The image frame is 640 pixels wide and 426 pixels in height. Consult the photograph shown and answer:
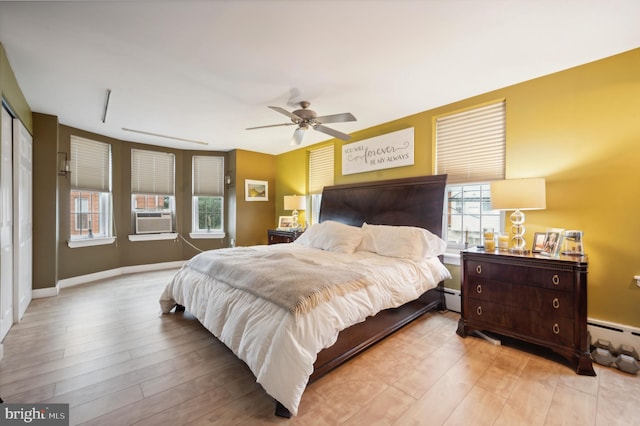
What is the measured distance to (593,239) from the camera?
2389 millimetres

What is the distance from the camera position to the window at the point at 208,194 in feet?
19.0

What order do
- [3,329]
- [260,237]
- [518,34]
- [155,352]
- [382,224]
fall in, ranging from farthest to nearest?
1. [260,237]
2. [382,224]
3. [3,329]
4. [155,352]
5. [518,34]

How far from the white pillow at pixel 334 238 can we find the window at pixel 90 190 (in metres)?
3.86

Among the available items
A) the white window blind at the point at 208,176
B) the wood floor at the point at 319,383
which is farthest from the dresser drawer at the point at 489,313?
the white window blind at the point at 208,176

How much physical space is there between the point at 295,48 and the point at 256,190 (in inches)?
158

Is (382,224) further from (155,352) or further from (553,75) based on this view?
(155,352)

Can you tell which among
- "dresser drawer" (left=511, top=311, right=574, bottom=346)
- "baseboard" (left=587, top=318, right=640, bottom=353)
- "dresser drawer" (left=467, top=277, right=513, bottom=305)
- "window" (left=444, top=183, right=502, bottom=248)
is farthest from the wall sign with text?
"baseboard" (left=587, top=318, right=640, bottom=353)

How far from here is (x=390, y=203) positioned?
3.75 metres

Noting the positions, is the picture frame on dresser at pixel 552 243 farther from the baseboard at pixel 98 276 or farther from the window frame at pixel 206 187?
the baseboard at pixel 98 276

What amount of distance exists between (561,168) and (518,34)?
136 cm

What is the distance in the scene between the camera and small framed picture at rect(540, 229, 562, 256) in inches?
90.7

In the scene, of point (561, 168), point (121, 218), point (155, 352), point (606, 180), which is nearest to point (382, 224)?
point (561, 168)

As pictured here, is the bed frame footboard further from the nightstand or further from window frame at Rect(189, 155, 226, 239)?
window frame at Rect(189, 155, 226, 239)

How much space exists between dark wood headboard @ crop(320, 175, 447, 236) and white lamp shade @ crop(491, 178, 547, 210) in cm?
80
